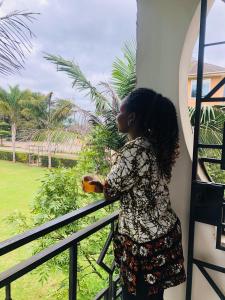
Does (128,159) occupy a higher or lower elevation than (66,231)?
higher

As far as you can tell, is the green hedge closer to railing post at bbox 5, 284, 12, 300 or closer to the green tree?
the green tree

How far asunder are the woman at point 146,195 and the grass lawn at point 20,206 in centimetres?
248

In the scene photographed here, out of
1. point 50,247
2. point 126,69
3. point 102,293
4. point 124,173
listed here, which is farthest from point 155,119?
point 126,69

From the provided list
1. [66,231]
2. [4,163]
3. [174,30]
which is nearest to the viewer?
[174,30]

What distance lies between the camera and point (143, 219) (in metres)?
1.01

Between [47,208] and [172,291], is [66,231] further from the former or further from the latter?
[172,291]

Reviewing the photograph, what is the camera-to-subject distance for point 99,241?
3.13 metres

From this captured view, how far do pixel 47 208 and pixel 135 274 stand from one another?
2.28 m

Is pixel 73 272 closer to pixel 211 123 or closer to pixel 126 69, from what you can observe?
pixel 211 123

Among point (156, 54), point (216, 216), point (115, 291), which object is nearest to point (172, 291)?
point (115, 291)

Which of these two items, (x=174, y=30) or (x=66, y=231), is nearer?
(x=174, y=30)

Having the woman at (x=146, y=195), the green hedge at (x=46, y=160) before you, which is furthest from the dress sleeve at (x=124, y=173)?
the green hedge at (x=46, y=160)

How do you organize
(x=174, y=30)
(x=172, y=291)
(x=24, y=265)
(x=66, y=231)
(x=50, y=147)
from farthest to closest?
(x=50, y=147) → (x=66, y=231) → (x=172, y=291) → (x=174, y=30) → (x=24, y=265)

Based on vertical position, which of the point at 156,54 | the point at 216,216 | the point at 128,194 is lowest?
the point at 216,216
